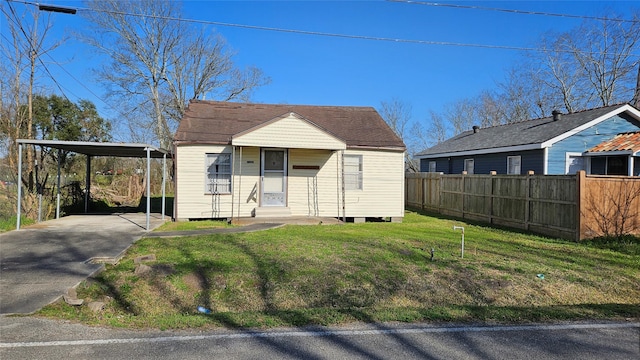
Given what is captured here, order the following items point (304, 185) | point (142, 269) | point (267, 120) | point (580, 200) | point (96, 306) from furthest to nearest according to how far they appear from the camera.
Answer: point (267, 120) → point (304, 185) → point (580, 200) → point (142, 269) → point (96, 306)

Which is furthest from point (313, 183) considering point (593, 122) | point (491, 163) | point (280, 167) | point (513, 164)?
point (593, 122)

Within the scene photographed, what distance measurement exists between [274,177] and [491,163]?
11.9 meters

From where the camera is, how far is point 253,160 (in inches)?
541

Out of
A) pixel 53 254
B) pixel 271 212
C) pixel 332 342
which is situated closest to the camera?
pixel 332 342

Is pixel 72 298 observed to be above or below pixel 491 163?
below

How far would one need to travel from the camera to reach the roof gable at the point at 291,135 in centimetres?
1261

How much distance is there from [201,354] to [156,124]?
94.6 ft

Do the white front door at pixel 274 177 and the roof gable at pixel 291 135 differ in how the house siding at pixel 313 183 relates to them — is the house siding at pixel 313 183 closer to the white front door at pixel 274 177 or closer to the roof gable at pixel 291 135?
the white front door at pixel 274 177

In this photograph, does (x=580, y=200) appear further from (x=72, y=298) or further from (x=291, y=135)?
(x=72, y=298)

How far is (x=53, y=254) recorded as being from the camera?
7.98m

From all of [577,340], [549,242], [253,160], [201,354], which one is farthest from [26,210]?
[549,242]

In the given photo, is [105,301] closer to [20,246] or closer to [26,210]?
[20,246]

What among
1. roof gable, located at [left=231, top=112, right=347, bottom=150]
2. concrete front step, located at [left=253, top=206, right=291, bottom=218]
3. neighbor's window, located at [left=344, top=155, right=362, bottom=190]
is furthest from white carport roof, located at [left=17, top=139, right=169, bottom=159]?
neighbor's window, located at [left=344, top=155, right=362, bottom=190]

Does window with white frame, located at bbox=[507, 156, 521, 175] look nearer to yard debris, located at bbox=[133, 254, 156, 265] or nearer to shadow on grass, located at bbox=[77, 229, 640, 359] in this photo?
shadow on grass, located at bbox=[77, 229, 640, 359]
